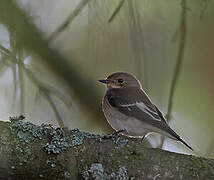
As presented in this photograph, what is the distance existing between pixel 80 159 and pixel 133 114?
1494 mm

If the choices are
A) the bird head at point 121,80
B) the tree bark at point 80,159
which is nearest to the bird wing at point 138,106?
the bird head at point 121,80

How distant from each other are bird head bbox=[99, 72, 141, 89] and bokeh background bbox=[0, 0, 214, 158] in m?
0.09

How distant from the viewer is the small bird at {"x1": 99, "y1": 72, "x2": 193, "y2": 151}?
11.8ft

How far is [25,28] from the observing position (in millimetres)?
3186

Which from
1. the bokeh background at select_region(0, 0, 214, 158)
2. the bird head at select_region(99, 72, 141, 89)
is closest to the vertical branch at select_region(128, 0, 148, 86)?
the bokeh background at select_region(0, 0, 214, 158)

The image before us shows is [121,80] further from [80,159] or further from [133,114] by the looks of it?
[80,159]

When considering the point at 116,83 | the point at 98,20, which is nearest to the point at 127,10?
the point at 98,20

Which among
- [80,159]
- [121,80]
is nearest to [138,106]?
[121,80]

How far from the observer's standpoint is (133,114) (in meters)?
3.79

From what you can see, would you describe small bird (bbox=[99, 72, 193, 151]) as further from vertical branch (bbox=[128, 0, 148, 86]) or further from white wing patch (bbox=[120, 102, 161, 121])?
vertical branch (bbox=[128, 0, 148, 86])

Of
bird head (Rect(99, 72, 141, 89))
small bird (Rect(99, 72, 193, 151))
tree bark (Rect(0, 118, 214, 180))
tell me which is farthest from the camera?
bird head (Rect(99, 72, 141, 89))

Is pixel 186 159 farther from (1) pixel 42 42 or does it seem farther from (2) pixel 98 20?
(1) pixel 42 42

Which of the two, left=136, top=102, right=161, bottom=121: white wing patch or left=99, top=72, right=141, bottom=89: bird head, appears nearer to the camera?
left=136, top=102, right=161, bottom=121: white wing patch

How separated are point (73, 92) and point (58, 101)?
11.3 inches
